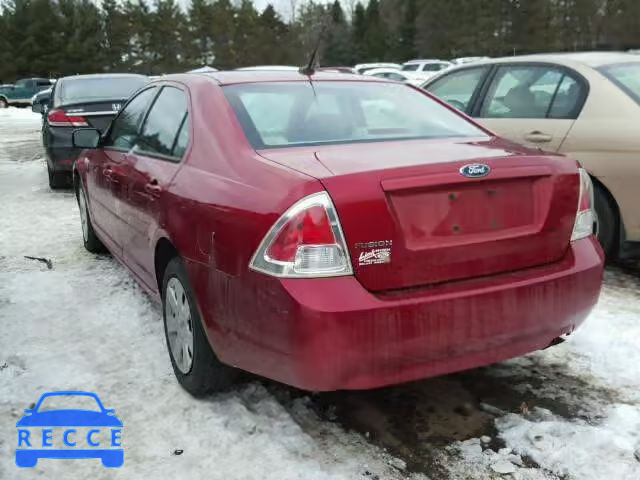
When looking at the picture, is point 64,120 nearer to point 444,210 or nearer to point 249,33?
point 444,210

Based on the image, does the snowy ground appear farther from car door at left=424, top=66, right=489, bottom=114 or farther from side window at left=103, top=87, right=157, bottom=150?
car door at left=424, top=66, right=489, bottom=114

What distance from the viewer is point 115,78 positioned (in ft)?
32.8

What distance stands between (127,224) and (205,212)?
1346 millimetres

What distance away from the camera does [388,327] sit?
8.03ft

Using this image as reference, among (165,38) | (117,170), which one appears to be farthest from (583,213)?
(165,38)

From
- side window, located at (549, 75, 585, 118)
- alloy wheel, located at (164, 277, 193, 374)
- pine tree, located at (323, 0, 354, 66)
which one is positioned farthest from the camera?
pine tree, located at (323, 0, 354, 66)

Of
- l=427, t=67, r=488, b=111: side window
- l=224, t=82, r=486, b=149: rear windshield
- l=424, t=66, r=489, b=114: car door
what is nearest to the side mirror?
l=224, t=82, r=486, b=149: rear windshield

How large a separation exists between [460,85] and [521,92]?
0.77 m

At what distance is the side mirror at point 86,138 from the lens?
491 centimetres

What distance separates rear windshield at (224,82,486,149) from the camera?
3141mm

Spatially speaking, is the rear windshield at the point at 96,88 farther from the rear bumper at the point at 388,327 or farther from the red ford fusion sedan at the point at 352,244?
the rear bumper at the point at 388,327

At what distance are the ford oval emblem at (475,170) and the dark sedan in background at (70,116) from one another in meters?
6.49

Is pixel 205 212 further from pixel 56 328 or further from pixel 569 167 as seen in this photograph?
pixel 56 328

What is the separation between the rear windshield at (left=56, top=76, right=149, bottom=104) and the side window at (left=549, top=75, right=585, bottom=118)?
5779 millimetres
